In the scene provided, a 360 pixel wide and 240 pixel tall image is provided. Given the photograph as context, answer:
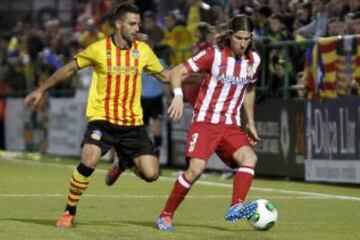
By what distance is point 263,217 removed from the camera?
37.0ft

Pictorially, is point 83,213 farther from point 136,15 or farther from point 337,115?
point 337,115

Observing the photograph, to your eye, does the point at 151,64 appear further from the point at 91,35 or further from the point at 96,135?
the point at 91,35

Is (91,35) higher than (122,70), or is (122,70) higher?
(122,70)

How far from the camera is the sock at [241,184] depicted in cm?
1154

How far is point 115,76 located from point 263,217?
6.56 feet

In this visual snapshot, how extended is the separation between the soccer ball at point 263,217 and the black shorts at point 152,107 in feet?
32.2

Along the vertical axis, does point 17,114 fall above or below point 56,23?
below

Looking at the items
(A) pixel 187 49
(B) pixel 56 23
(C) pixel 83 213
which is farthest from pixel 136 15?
(B) pixel 56 23

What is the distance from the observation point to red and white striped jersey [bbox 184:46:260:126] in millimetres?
11719

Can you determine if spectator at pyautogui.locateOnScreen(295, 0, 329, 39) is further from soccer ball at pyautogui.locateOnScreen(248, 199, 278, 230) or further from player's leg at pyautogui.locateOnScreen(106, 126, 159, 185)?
soccer ball at pyautogui.locateOnScreen(248, 199, 278, 230)

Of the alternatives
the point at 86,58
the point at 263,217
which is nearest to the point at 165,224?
the point at 263,217

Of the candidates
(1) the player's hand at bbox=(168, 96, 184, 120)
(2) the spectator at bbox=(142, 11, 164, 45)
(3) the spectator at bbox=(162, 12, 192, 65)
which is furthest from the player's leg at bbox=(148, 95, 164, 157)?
(1) the player's hand at bbox=(168, 96, 184, 120)

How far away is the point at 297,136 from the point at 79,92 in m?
8.18

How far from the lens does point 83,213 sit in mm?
13242
